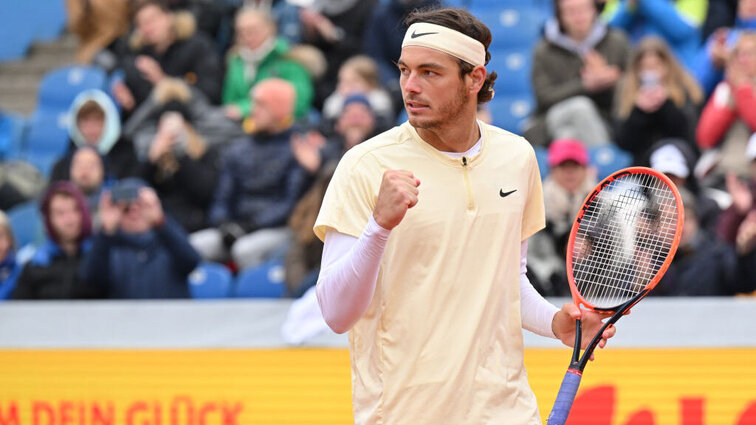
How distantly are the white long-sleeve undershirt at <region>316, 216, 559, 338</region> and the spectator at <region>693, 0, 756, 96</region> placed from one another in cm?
576

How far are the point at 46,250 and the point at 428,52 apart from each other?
16.8ft

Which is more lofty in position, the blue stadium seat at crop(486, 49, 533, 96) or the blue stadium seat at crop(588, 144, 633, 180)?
the blue stadium seat at crop(486, 49, 533, 96)

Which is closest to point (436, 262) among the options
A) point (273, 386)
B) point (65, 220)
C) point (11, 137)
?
point (273, 386)

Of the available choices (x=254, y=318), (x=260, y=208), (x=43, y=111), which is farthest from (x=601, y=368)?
(x=43, y=111)

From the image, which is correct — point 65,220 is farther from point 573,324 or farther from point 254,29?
point 573,324

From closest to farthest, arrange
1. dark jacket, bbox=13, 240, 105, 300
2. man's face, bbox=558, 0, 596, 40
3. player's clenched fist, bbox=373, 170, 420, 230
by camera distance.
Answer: player's clenched fist, bbox=373, 170, 420, 230, dark jacket, bbox=13, 240, 105, 300, man's face, bbox=558, 0, 596, 40

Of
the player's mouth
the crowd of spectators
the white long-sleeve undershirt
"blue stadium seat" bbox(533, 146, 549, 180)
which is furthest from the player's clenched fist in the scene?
"blue stadium seat" bbox(533, 146, 549, 180)

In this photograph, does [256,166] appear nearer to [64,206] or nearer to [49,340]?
[64,206]

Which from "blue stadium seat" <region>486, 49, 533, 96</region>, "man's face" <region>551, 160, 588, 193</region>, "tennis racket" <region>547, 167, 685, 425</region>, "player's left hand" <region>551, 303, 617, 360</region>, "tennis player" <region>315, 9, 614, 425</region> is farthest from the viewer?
"blue stadium seat" <region>486, 49, 533, 96</region>

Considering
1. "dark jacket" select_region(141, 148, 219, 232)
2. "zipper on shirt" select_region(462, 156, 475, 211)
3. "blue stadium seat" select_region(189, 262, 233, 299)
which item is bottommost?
"blue stadium seat" select_region(189, 262, 233, 299)

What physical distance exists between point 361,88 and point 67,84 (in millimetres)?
3439

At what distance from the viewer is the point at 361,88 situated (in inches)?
346

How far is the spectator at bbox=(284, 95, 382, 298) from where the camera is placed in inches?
275

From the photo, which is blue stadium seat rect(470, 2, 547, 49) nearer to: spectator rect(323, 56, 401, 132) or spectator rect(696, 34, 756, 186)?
spectator rect(323, 56, 401, 132)
